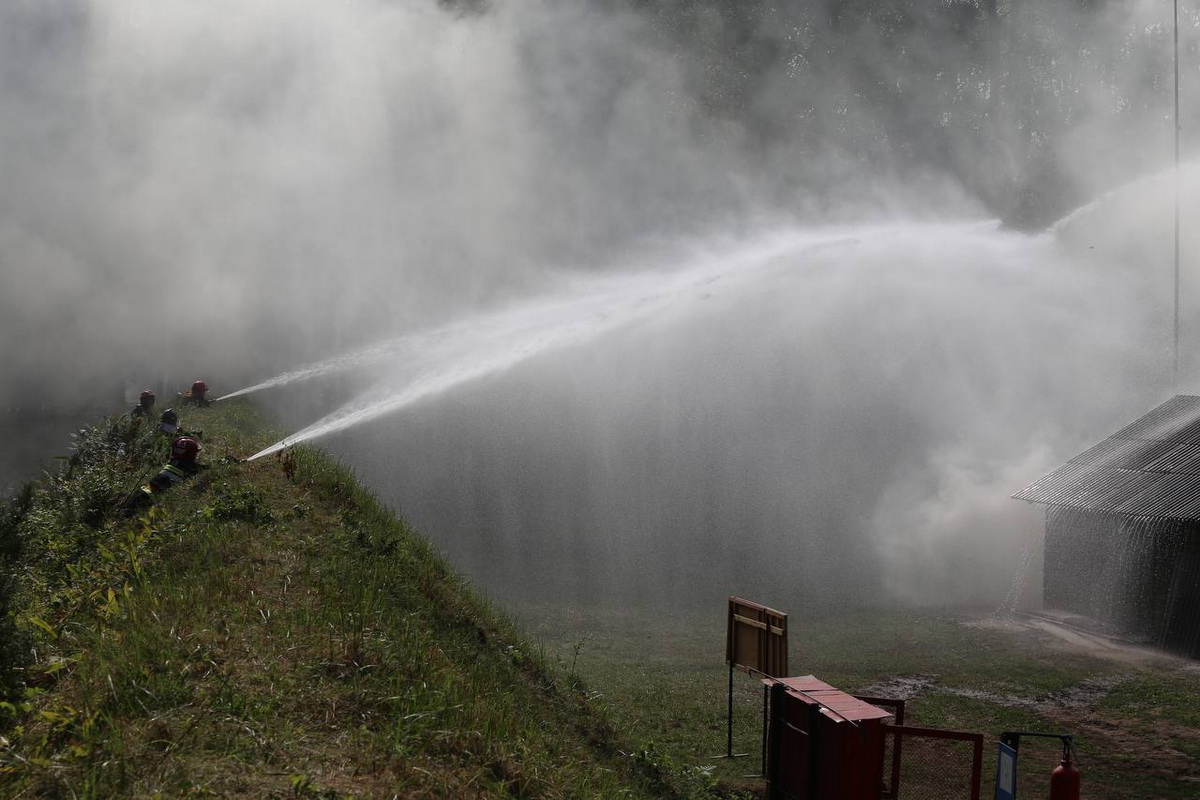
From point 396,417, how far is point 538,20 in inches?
697

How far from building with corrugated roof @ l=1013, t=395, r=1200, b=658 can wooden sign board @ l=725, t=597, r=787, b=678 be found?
10.5 meters

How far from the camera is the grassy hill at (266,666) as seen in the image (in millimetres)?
5547

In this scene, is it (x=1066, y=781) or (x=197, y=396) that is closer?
(x=1066, y=781)

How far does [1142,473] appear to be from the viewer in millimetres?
19812

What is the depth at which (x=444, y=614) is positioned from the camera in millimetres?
9430

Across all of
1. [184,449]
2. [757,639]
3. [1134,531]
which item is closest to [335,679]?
[757,639]

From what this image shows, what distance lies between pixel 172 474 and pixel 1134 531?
1662 centimetres

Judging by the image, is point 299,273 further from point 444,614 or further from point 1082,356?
point 1082,356

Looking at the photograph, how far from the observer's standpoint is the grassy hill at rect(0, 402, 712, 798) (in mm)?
5547

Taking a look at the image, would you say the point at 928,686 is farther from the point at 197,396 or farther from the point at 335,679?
the point at 197,396

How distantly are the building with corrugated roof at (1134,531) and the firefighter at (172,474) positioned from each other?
1579cm

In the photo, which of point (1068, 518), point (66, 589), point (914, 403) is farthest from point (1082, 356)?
point (66, 589)

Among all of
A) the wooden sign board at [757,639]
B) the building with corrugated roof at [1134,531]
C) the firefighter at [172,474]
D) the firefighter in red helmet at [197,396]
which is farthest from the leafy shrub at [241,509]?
the building with corrugated roof at [1134,531]

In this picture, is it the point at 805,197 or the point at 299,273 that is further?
the point at 805,197
